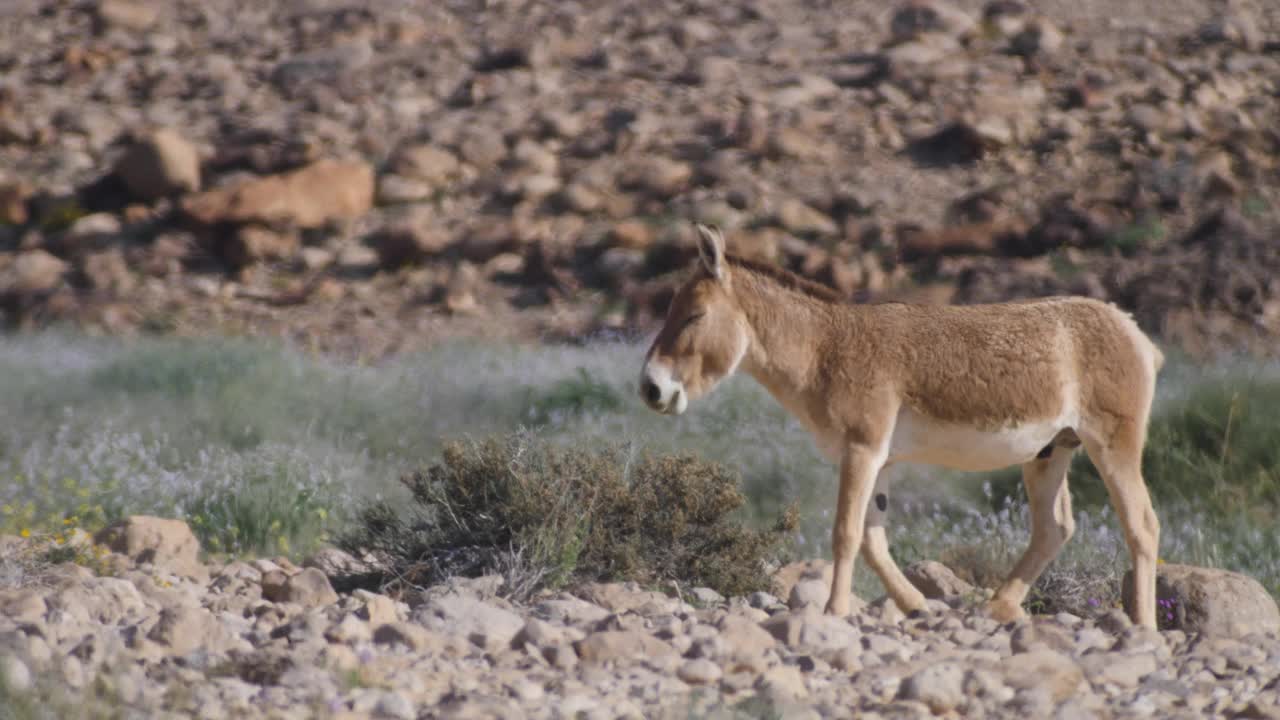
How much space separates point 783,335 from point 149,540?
12.0ft

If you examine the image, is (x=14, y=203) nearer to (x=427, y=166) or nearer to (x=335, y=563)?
(x=427, y=166)

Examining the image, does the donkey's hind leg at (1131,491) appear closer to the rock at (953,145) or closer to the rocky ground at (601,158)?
the rocky ground at (601,158)

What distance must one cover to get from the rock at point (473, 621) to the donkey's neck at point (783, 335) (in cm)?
180

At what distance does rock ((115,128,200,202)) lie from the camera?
82.8ft

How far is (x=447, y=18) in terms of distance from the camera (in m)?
31.4

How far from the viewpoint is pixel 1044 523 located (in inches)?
300

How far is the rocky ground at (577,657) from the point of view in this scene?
5109 millimetres

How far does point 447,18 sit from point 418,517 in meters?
24.4

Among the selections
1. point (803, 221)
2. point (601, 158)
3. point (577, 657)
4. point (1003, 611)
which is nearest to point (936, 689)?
point (577, 657)

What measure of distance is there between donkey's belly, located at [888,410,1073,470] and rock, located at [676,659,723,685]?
1.91m

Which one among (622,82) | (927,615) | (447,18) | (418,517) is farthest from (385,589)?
(447,18)

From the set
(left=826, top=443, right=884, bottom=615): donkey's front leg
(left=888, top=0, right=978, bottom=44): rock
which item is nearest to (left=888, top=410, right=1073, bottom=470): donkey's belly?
(left=826, top=443, right=884, bottom=615): donkey's front leg

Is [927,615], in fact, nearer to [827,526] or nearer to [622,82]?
[827,526]

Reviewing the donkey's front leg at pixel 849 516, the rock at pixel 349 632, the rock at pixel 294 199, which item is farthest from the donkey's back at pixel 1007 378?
the rock at pixel 294 199
